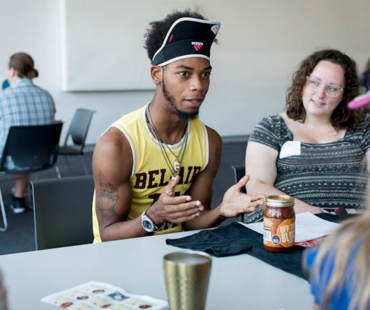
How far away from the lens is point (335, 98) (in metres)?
2.62

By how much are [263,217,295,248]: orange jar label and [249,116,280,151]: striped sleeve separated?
91 centimetres

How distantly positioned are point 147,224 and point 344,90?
128cm

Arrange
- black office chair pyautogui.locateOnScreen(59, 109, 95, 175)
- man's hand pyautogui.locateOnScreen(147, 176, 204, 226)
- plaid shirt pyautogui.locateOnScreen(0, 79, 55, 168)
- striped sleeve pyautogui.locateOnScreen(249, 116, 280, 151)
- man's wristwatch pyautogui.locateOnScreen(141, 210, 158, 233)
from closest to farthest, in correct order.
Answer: man's hand pyautogui.locateOnScreen(147, 176, 204, 226) → man's wristwatch pyautogui.locateOnScreen(141, 210, 158, 233) → striped sleeve pyautogui.locateOnScreen(249, 116, 280, 151) → plaid shirt pyautogui.locateOnScreen(0, 79, 55, 168) → black office chair pyautogui.locateOnScreen(59, 109, 95, 175)

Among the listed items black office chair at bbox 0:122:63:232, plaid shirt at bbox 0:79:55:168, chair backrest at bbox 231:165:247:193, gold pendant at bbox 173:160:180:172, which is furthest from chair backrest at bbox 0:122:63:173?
gold pendant at bbox 173:160:180:172

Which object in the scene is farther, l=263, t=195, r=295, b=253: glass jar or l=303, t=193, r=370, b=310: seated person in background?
l=263, t=195, r=295, b=253: glass jar

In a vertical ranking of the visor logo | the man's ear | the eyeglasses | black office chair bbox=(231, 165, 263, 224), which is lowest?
black office chair bbox=(231, 165, 263, 224)

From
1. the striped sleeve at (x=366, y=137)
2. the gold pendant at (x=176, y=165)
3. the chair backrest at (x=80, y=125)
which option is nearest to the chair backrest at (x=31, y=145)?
the chair backrest at (x=80, y=125)

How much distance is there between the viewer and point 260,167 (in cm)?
246

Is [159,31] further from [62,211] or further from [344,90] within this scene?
[344,90]

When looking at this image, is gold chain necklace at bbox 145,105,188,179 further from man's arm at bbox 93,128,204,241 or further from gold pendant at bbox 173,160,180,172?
man's arm at bbox 93,128,204,241

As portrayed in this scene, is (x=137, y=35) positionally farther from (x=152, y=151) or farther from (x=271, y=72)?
(x=152, y=151)

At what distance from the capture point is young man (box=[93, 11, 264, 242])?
2.02 meters

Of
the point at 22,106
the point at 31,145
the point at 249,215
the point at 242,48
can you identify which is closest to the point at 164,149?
the point at 249,215

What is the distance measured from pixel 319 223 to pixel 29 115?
3599 mm
